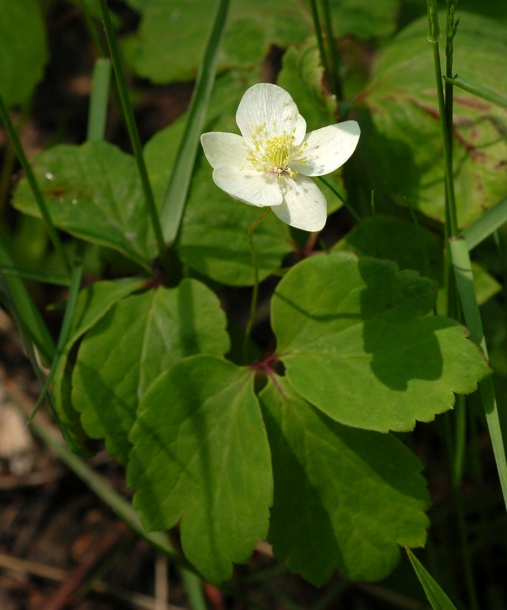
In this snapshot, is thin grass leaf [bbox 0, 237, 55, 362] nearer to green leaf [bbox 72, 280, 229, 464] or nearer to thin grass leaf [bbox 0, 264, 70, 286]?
thin grass leaf [bbox 0, 264, 70, 286]

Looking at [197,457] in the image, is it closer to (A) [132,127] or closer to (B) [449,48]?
(A) [132,127]

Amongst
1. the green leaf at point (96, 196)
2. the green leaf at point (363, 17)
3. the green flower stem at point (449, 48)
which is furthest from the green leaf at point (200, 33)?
the green flower stem at point (449, 48)

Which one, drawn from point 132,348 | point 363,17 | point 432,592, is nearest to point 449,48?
point 132,348

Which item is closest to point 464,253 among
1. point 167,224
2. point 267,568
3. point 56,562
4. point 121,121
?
point 167,224

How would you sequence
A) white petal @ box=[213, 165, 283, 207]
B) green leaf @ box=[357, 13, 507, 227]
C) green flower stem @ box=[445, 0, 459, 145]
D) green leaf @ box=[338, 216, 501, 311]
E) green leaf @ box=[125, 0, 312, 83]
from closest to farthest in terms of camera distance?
1. green flower stem @ box=[445, 0, 459, 145]
2. white petal @ box=[213, 165, 283, 207]
3. green leaf @ box=[338, 216, 501, 311]
4. green leaf @ box=[357, 13, 507, 227]
5. green leaf @ box=[125, 0, 312, 83]

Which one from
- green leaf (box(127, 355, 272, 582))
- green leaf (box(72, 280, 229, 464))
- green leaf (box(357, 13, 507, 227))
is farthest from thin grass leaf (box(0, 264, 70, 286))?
green leaf (box(357, 13, 507, 227))
